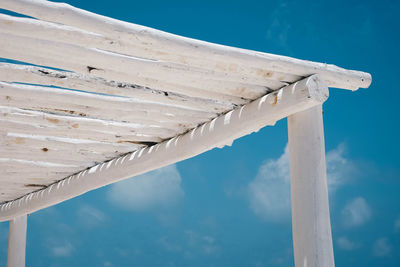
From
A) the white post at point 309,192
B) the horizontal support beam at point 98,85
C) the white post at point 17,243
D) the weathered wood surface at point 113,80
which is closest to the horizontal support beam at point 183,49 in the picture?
the weathered wood surface at point 113,80

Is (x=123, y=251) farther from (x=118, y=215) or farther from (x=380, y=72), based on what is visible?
(x=380, y=72)

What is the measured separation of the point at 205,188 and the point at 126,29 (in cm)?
2957

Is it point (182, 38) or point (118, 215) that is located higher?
point (118, 215)

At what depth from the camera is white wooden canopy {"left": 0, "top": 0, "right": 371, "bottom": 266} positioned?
2.72 m

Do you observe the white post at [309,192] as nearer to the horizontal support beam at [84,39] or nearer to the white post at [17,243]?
the horizontal support beam at [84,39]

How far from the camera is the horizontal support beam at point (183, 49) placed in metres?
2.51

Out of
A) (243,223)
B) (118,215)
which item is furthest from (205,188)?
(118,215)

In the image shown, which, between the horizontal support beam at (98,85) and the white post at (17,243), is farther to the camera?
the white post at (17,243)

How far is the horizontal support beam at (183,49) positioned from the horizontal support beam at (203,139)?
0.57 feet

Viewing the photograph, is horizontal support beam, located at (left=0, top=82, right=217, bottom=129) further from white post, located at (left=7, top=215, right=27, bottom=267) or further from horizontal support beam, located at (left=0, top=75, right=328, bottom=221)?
white post, located at (left=7, top=215, right=27, bottom=267)

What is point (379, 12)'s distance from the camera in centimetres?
2848

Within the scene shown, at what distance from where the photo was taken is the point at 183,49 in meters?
2.85

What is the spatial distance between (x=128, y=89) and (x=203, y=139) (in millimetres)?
801

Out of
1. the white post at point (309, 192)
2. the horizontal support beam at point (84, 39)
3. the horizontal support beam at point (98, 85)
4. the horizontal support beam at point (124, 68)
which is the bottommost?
the white post at point (309, 192)
